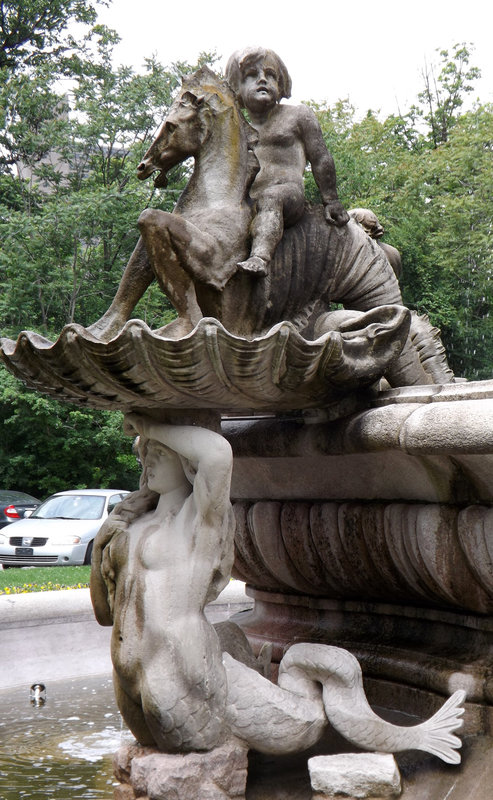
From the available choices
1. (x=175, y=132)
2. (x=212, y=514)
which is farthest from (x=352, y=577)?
(x=175, y=132)

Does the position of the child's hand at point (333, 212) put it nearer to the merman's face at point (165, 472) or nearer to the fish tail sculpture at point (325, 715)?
the merman's face at point (165, 472)

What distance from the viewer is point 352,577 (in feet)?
13.1

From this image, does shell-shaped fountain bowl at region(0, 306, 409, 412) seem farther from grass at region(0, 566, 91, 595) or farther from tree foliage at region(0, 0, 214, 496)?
tree foliage at region(0, 0, 214, 496)

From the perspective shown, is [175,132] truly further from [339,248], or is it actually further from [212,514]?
[212,514]

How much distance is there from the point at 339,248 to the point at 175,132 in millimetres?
891

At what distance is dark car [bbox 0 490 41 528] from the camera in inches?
765

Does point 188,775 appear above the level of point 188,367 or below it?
below

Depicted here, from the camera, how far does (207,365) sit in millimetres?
3084

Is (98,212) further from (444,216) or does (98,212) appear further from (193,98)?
(193,98)

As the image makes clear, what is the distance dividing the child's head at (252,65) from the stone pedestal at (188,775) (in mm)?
2703

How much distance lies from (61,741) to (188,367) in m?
2.28

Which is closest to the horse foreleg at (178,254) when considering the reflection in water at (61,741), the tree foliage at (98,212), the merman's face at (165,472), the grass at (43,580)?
the merman's face at (165,472)

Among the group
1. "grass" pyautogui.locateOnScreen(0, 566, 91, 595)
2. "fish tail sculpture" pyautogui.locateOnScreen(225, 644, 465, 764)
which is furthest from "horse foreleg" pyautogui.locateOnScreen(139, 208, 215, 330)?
"grass" pyautogui.locateOnScreen(0, 566, 91, 595)

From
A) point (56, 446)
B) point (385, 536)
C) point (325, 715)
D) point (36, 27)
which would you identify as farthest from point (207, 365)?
point (36, 27)
